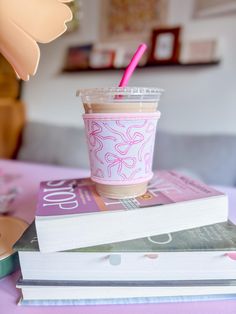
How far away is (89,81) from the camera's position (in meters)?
1.96

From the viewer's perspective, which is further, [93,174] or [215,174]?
[215,174]

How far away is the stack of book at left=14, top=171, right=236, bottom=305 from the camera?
0.33 metres

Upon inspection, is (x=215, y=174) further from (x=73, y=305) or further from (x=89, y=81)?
(x=73, y=305)

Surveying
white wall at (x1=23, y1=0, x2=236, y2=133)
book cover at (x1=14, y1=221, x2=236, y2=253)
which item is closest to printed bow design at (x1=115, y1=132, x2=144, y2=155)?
book cover at (x1=14, y1=221, x2=236, y2=253)

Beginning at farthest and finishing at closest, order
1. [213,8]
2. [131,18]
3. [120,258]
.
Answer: [131,18]
[213,8]
[120,258]

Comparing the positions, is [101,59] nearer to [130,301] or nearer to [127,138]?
[127,138]

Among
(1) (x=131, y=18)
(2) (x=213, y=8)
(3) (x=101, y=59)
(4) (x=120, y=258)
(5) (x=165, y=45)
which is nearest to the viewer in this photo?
(4) (x=120, y=258)

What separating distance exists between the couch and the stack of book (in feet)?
3.40

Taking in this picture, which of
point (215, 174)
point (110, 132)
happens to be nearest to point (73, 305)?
point (110, 132)

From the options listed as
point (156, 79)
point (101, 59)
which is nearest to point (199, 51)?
point (156, 79)

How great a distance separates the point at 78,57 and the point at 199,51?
2.64 ft

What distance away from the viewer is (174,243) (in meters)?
0.34

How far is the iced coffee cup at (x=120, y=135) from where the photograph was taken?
1.25ft

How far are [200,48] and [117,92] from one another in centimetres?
137
